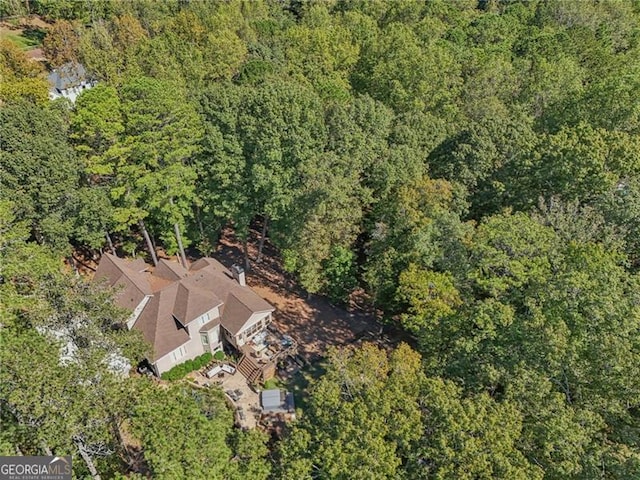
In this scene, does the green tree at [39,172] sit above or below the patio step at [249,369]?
above

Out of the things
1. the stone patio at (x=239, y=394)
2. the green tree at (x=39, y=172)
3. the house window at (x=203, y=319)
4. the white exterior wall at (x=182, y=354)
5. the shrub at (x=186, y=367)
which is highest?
the green tree at (x=39, y=172)

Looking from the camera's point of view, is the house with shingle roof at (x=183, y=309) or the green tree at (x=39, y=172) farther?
the green tree at (x=39, y=172)

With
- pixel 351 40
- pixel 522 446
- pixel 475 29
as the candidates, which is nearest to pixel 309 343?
pixel 522 446

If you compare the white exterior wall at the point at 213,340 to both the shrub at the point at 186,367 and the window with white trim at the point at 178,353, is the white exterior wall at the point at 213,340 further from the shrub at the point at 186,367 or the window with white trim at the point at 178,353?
the window with white trim at the point at 178,353

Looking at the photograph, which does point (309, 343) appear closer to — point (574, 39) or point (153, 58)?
point (153, 58)

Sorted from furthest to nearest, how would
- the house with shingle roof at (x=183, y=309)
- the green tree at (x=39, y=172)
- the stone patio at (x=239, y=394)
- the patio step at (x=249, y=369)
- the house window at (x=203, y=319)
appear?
the house window at (x=203, y=319) → the patio step at (x=249, y=369) → the green tree at (x=39, y=172) → the house with shingle roof at (x=183, y=309) → the stone patio at (x=239, y=394)

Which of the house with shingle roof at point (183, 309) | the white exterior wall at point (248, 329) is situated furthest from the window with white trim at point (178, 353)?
the white exterior wall at point (248, 329)

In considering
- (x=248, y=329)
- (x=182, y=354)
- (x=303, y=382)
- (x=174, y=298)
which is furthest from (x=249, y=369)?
(x=174, y=298)

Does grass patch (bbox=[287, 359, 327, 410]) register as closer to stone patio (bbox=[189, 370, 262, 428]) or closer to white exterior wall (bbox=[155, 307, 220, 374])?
→ stone patio (bbox=[189, 370, 262, 428])
